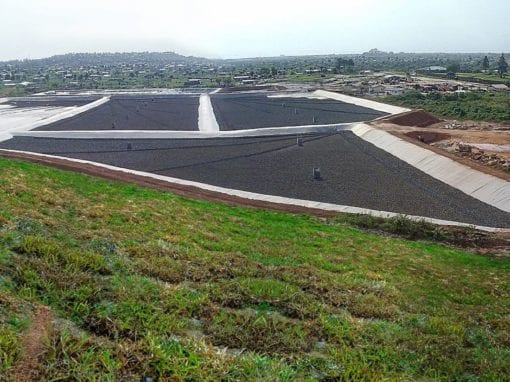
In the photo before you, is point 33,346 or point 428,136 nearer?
point 33,346

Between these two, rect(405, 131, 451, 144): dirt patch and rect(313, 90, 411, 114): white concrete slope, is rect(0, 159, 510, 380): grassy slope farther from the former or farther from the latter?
rect(313, 90, 411, 114): white concrete slope

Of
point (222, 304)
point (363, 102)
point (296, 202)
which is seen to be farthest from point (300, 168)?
point (363, 102)

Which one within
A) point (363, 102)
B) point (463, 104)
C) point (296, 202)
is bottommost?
point (296, 202)

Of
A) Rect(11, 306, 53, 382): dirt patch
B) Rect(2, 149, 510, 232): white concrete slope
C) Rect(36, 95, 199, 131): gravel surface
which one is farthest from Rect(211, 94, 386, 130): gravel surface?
Rect(11, 306, 53, 382): dirt patch

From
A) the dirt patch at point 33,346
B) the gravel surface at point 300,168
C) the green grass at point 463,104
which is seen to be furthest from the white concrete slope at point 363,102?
the dirt patch at point 33,346

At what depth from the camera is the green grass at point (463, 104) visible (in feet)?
187

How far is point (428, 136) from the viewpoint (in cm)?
4559

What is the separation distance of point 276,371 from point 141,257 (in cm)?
503

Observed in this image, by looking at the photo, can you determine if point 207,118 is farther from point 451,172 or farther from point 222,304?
point 222,304

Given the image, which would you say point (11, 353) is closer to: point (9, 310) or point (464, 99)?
point (9, 310)

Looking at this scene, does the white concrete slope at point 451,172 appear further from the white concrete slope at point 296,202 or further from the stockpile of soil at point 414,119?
the stockpile of soil at point 414,119

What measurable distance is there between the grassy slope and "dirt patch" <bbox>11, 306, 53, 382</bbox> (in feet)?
0.40

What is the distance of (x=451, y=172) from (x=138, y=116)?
48.2m

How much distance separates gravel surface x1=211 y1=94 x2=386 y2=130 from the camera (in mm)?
58031
